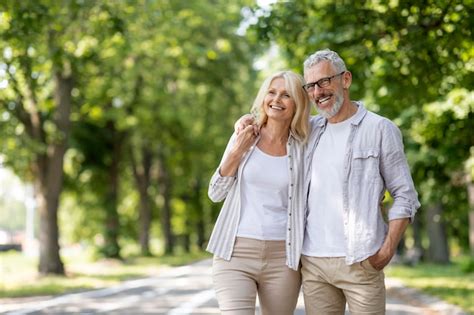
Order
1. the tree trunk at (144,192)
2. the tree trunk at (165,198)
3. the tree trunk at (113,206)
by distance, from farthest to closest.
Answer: the tree trunk at (165,198) < the tree trunk at (144,192) < the tree trunk at (113,206)

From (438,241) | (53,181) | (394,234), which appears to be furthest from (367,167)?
(438,241)

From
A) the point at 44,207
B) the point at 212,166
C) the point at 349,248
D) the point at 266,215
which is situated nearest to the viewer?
the point at 349,248

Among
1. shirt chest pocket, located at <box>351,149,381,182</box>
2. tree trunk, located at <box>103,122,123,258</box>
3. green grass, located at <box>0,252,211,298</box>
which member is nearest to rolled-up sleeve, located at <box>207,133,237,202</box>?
shirt chest pocket, located at <box>351,149,381,182</box>

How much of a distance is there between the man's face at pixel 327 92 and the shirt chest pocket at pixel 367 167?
315mm

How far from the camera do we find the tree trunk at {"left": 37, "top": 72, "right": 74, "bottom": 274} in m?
22.0

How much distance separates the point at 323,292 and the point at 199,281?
1574 centimetres

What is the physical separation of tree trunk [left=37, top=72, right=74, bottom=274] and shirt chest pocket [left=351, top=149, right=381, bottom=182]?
18.3 m

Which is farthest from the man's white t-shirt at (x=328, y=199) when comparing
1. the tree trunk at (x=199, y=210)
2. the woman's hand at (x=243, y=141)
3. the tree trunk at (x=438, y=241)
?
the tree trunk at (x=199, y=210)

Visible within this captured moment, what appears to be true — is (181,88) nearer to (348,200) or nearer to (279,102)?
(279,102)

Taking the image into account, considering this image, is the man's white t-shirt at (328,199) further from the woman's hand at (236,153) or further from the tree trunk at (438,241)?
the tree trunk at (438,241)

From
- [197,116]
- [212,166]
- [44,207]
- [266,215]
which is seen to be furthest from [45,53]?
[212,166]

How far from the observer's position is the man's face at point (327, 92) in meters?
4.47

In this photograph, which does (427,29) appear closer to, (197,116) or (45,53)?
(45,53)

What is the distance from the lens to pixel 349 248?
427 centimetres
